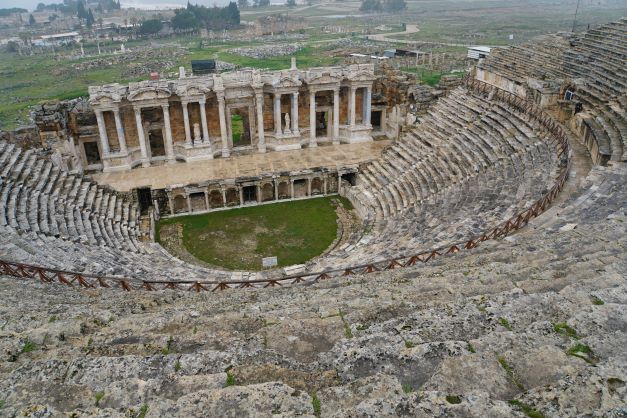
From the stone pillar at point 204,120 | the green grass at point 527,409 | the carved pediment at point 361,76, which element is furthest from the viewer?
the carved pediment at point 361,76

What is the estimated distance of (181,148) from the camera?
29.5 m

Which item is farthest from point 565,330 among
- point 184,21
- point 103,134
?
point 184,21

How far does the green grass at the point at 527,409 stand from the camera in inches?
186

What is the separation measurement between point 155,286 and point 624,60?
975 inches

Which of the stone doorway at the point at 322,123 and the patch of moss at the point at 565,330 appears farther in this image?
the stone doorway at the point at 322,123

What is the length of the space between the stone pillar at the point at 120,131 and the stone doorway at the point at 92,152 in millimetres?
2604

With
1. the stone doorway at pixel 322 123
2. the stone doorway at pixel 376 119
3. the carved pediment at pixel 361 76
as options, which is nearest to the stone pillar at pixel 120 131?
the stone doorway at pixel 322 123

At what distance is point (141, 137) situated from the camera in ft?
93.6

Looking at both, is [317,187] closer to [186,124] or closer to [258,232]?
[258,232]

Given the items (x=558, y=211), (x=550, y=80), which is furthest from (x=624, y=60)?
(x=558, y=211)

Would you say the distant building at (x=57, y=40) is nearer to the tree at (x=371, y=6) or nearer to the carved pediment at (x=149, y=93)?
the carved pediment at (x=149, y=93)

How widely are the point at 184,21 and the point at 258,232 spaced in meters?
115

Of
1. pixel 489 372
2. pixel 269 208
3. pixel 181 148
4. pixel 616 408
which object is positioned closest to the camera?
pixel 616 408

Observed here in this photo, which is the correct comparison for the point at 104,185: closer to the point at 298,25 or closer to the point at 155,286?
the point at 155,286
